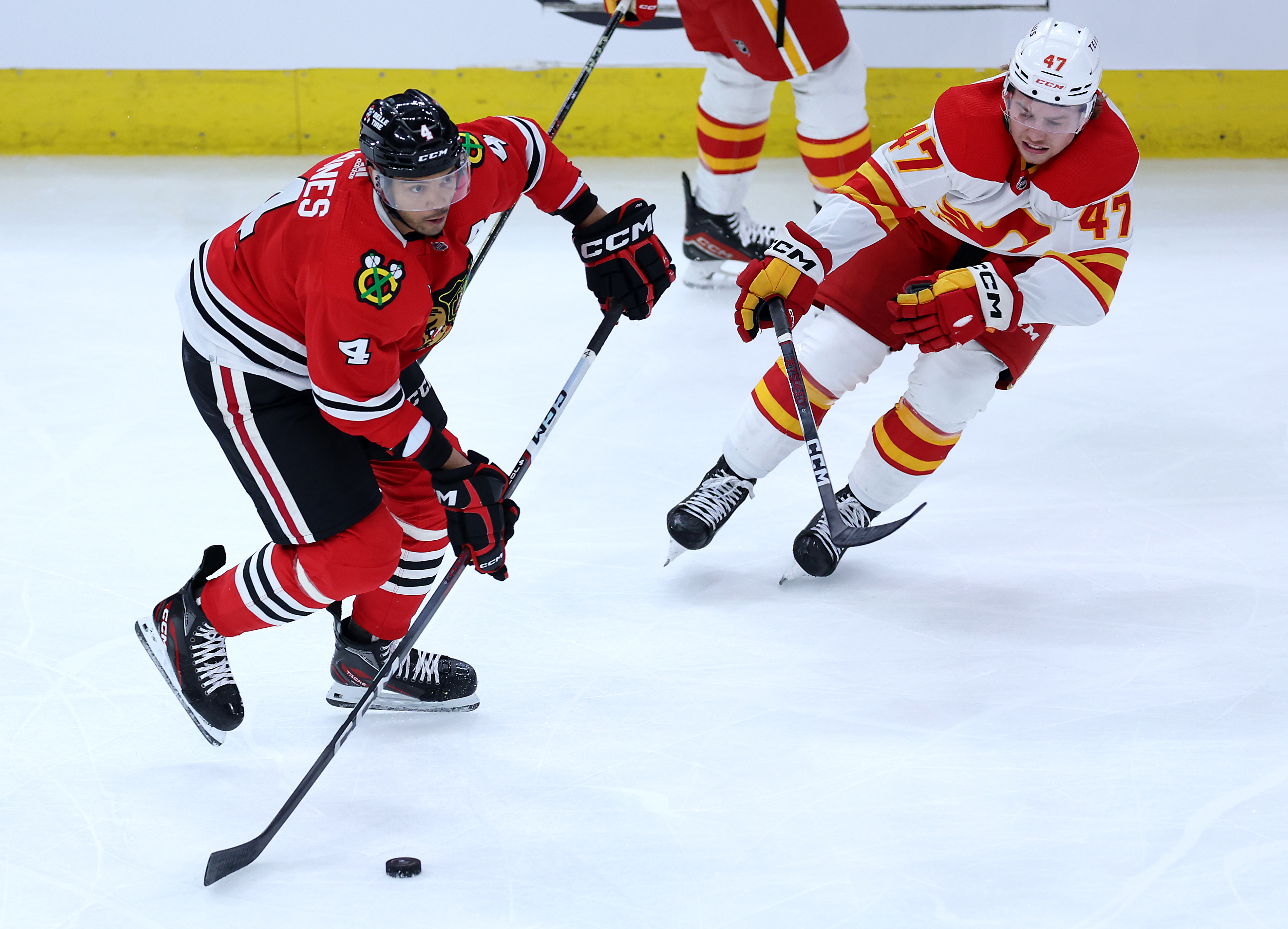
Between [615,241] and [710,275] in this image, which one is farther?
[710,275]

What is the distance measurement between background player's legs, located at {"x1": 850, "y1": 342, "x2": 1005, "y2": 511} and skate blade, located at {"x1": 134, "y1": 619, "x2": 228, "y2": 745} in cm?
123

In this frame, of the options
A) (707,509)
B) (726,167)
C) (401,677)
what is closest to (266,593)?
(401,677)

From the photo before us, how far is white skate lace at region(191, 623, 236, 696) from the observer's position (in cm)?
187

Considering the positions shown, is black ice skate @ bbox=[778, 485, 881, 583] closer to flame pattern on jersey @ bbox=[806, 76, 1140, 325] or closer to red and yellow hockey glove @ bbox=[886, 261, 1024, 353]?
red and yellow hockey glove @ bbox=[886, 261, 1024, 353]

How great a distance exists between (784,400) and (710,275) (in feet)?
5.51

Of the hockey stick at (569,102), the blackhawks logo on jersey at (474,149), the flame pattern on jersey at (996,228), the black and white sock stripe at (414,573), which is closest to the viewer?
the blackhawks logo on jersey at (474,149)

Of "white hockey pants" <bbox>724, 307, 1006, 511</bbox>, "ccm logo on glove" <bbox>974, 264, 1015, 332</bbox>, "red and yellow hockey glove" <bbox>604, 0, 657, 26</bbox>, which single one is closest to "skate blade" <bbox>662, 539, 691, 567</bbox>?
"white hockey pants" <bbox>724, 307, 1006, 511</bbox>

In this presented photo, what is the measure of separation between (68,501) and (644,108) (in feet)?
10.1

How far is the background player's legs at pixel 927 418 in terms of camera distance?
89.9 inches

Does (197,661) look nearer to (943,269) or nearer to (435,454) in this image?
(435,454)

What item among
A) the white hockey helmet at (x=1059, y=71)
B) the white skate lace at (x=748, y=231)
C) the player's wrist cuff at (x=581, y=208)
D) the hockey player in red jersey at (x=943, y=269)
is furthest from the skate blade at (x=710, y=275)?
the white hockey helmet at (x=1059, y=71)

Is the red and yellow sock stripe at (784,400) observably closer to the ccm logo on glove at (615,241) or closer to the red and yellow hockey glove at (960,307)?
the red and yellow hockey glove at (960,307)

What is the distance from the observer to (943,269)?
241cm

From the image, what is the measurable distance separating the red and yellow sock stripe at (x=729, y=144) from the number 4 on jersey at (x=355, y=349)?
7.54ft
